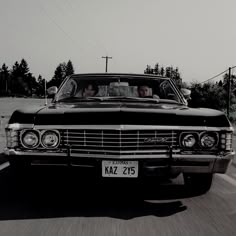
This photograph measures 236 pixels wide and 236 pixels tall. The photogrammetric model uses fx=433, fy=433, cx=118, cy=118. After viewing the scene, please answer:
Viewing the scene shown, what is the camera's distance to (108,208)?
178 inches

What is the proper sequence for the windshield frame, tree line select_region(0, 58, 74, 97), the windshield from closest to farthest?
the windshield
the windshield frame
tree line select_region(0, 58, 74, 97)

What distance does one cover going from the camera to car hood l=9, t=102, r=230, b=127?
434cm

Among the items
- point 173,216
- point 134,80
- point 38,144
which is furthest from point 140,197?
point 134,80

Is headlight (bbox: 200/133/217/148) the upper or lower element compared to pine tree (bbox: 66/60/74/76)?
lower

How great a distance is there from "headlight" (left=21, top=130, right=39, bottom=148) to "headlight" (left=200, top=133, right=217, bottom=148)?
1.70 metres

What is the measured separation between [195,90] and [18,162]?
74127mm

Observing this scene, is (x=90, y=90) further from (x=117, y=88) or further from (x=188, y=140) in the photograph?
(x=188, y=140)

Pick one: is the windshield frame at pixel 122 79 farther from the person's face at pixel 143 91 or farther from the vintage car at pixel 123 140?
the vintage car at pixel 123 140

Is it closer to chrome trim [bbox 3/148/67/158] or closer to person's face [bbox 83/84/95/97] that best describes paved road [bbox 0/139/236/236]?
chrome trim [bbox 3/148/67/158]

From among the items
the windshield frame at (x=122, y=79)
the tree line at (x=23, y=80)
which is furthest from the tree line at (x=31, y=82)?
the windshield frame at (x=122, y=79)

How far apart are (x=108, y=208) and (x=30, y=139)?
1.08 m

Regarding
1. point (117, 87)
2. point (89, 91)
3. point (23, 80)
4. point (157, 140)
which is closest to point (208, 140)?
point (157, 140)

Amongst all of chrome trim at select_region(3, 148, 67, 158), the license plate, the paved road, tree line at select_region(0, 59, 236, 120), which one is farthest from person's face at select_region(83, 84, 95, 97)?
tree line at select_region(0, 59, 236, 120)

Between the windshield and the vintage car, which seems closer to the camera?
the vintage car
